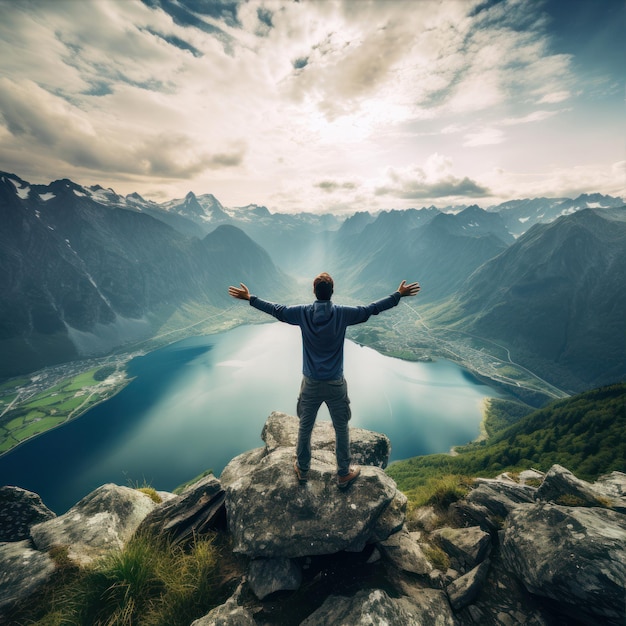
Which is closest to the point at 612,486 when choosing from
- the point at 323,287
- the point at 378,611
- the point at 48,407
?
the point at 378,611

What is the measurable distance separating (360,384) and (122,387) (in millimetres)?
123880

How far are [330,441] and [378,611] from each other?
680 centimetres

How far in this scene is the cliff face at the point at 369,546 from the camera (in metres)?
5.29

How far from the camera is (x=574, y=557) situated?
5340 mm

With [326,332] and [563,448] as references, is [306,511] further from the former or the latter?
[563,448]

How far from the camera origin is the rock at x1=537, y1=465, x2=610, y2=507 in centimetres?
745

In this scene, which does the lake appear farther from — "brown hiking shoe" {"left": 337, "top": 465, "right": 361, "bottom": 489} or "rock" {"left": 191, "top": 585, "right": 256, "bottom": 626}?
"brown hiking shoe" {"left": 337, "top": 465, "right": 361, "bottom": 489}

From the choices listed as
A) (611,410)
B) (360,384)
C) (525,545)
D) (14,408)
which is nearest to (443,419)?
(360,384)

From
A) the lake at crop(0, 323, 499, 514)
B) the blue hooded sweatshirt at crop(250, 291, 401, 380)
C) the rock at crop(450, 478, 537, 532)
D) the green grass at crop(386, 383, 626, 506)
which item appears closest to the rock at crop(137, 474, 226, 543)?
the blue hooded sweatshirt at crop(250, 291, 401, 380)

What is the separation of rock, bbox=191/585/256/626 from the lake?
8340 centimetres

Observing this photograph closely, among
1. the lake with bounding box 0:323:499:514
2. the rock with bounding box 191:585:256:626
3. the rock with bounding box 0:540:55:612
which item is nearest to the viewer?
the rock with bounding box 191:585:256:626

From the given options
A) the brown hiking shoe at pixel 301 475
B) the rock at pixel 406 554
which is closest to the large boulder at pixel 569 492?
the rock at pixel 406 554

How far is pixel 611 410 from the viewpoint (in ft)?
210

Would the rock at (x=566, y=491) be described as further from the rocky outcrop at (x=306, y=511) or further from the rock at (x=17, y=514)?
the rock at (x=17, y=514)
